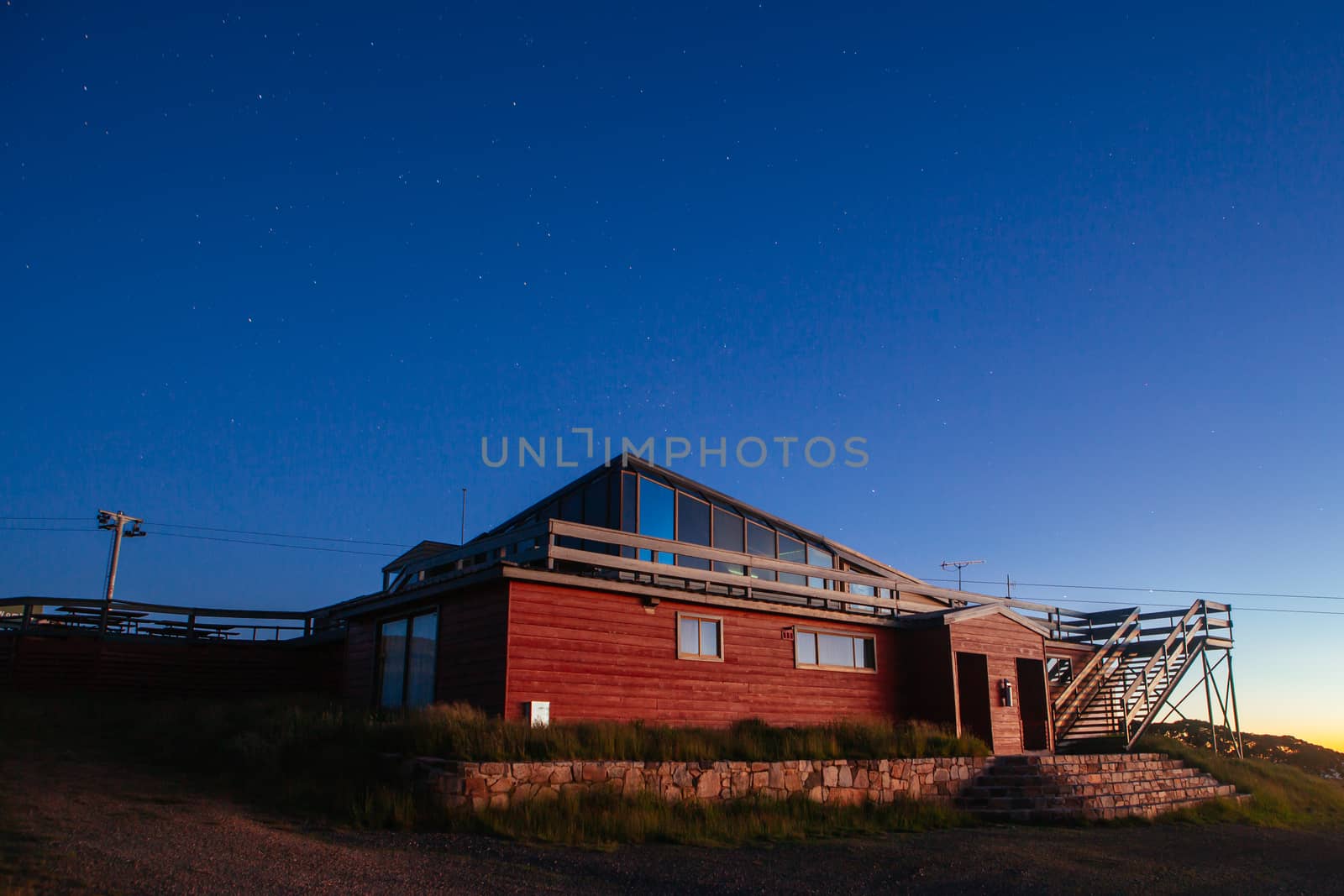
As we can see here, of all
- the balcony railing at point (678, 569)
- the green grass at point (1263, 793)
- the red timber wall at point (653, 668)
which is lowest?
the green grass at point (1263, 793)

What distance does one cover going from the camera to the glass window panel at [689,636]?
19.0 m

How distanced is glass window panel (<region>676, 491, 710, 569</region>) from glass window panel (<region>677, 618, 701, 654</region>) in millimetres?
2603

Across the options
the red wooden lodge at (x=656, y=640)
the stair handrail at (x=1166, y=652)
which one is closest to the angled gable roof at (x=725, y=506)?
the red wooden lodge at (x=656, y=640)

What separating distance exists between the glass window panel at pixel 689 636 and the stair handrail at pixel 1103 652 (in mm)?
11707

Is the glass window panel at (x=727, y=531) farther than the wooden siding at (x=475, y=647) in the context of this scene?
Yes

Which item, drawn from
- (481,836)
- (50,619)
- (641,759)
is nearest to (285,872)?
(481,836)

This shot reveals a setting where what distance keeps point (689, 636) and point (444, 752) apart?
6437 millimetres

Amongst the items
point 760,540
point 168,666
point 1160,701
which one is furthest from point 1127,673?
point 168,666

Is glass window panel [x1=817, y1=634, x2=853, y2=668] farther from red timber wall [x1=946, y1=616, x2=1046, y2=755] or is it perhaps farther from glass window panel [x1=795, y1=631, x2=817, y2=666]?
red timber wall [x1=946, y1=616, x2=1046, y2=755]

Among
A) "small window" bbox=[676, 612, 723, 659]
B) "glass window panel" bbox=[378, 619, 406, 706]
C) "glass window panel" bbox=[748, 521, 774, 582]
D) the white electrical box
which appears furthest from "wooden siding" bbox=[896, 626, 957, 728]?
"glass window panel" bbox=[378, 619, 406, 706]

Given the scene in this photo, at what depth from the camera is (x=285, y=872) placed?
9633 mm

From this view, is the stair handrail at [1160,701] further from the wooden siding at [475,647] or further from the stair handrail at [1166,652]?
the wooden siding at [475,647]

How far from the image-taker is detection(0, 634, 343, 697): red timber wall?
2369 centimetres

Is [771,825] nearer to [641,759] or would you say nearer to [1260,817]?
[641,759]
